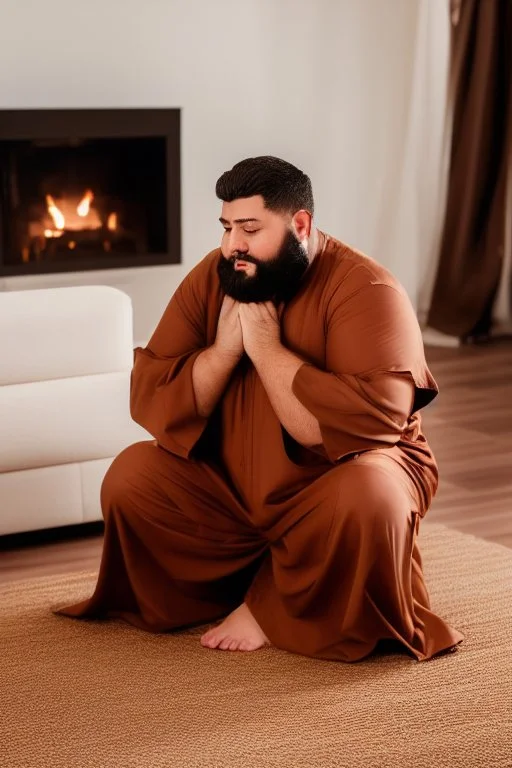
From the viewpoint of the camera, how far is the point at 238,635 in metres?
2.55

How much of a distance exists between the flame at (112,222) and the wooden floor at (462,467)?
1.55m

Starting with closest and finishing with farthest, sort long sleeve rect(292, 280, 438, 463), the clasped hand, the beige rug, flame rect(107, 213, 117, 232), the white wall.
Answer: the beige rug
long sleeve rect(292, 280, 438, 463)
the clasped hand
the white wall
flame rect(107, 213, 117, 232)

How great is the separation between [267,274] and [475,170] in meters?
3.79

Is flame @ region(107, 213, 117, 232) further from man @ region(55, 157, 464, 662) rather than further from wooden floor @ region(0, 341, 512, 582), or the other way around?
man @ region(55, 157, 464, 662)

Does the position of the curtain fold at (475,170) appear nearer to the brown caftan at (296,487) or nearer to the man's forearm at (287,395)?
the brown caftan at (296,487)

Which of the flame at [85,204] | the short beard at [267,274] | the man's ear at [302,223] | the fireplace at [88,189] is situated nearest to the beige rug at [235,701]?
the short beard at [267,274]

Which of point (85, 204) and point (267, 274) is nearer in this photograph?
point (267, 274)

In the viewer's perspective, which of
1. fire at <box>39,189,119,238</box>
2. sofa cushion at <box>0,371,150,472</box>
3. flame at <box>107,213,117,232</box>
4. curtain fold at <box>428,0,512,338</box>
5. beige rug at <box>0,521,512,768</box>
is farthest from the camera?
curtain fold at <box>428,0,512,338</box>

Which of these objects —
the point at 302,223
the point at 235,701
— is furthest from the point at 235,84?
the point at 235,701

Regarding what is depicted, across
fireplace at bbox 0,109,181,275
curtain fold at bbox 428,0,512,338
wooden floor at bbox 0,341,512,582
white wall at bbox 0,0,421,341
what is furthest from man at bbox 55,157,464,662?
curtain fold at bbox 428,0,512,338

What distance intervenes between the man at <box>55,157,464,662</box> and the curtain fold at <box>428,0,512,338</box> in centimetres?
358

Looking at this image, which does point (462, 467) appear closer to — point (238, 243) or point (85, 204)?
point (238, 243)

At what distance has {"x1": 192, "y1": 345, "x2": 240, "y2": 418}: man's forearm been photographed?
2.55 meters

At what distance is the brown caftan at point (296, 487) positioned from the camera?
7.87ft
